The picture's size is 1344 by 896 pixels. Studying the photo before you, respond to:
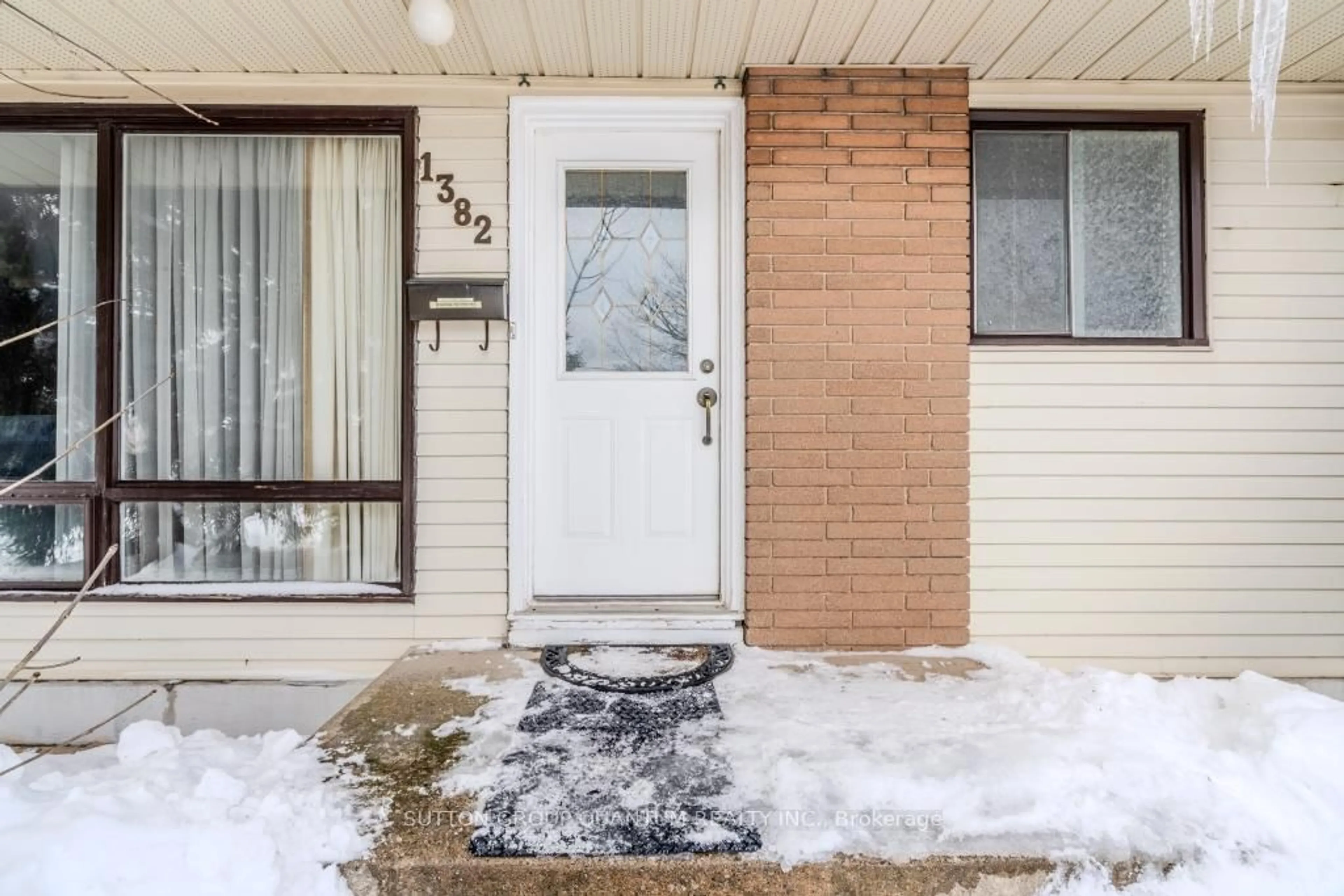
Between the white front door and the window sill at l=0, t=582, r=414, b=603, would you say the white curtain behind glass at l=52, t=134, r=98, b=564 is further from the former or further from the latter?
the white front door

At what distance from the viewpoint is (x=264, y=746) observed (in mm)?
2262

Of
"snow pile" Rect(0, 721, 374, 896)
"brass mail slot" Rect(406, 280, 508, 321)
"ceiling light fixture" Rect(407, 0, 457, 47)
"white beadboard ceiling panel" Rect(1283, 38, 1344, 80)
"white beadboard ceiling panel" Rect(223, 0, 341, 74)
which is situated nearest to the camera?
"snow pile" Rect(0, 721, 374, 896)

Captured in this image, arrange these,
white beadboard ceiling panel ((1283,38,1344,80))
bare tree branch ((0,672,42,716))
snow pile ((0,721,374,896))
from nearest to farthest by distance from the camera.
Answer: bare tree branch ((0,672,42,716)), snow pile ((0,721,374,896)), white beadboard ceiling panel ((1283,38,1344,80))

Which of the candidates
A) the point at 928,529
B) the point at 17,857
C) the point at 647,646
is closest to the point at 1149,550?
the point at 928,529

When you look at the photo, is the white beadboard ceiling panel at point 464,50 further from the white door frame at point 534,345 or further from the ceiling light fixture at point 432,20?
the white door frame at point 534,345

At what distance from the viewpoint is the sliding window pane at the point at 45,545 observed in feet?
9.02

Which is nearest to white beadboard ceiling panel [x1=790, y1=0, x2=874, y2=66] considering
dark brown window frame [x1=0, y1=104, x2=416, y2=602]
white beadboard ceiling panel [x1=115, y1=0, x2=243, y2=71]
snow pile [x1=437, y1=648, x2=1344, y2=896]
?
dark brown window frame [x1=0, y1=104, x2=416, y2=602]

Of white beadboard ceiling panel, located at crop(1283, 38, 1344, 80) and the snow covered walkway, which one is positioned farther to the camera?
white beadboard ceiling panel, located at crop(1283, 38, 1344, 80)

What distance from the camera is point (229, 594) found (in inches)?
107

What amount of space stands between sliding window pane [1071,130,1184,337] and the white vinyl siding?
122mm

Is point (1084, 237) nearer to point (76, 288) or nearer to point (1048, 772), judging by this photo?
point (1048, 772)

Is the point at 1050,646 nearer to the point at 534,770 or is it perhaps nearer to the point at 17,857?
the point at 534,770

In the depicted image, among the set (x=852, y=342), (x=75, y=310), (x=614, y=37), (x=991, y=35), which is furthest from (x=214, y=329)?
(x=991, y=35)

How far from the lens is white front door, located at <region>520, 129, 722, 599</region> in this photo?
283cm
